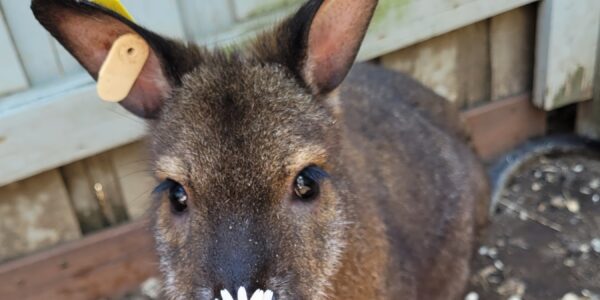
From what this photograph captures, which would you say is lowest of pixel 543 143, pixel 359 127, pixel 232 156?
pixel 543 143

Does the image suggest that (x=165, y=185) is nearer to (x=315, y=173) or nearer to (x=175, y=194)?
(x=175, y=194)

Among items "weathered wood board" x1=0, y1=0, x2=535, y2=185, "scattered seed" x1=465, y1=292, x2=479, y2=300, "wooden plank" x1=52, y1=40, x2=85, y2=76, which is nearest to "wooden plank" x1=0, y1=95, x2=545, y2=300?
"weathered wood board" x1=0, y1=0, x2=535, y2=185

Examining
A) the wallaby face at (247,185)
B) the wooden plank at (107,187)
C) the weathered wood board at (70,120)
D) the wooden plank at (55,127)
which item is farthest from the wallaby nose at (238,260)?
the wooden plank at (107,187)

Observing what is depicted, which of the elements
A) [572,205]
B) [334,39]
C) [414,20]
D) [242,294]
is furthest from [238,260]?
[572,205]

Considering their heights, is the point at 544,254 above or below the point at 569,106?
below

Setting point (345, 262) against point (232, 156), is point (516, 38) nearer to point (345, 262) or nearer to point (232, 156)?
point (345, 262)

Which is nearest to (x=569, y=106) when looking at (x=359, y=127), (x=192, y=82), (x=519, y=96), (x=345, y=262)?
(x=519, y=96)

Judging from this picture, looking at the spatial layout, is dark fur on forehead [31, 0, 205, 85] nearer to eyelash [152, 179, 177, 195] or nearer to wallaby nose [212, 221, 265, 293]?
eyelash [152, 179, 177, 195]
